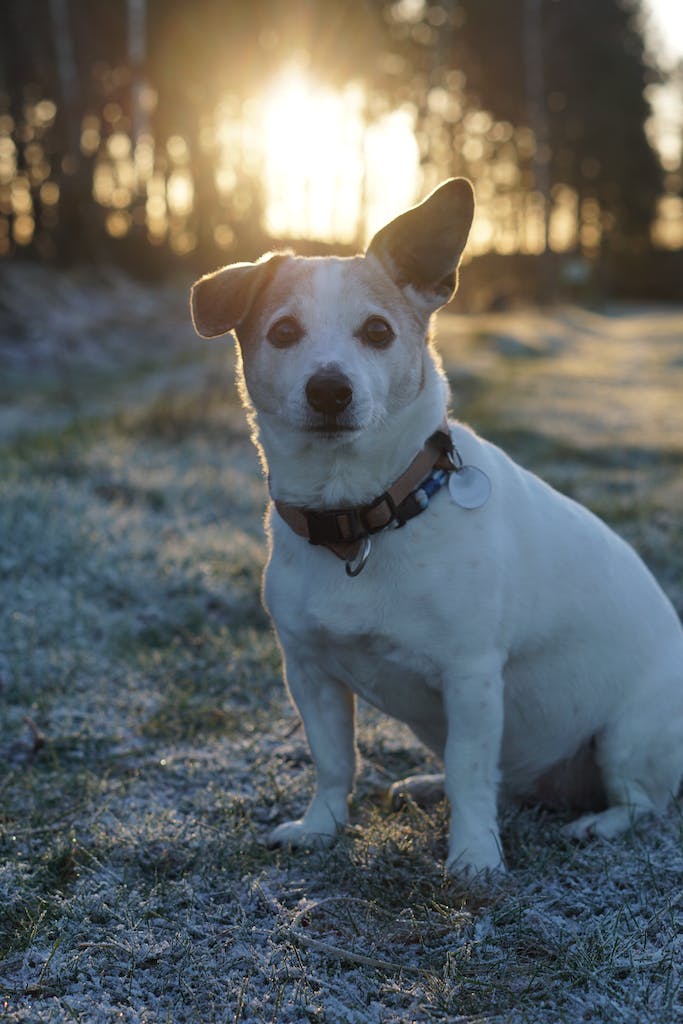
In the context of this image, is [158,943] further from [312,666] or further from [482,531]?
[482,531]

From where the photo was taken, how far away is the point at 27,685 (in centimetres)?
427

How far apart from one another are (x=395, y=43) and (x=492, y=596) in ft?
107

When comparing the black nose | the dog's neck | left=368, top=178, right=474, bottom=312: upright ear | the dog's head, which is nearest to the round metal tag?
the dog's neck

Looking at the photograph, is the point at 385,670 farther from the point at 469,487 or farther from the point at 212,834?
the point at 212,834

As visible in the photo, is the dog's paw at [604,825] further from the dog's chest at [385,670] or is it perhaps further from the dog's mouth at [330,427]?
the dog's mouth at [330,427]

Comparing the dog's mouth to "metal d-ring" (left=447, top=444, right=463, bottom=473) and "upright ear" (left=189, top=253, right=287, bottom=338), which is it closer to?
"metal d-ring" (left=447, top=444, right=463, bottom=473)

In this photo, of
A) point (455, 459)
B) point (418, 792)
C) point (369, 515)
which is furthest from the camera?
point (418, 792)

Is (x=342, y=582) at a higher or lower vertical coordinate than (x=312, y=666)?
higher

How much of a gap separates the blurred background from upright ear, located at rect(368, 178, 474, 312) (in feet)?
74.5

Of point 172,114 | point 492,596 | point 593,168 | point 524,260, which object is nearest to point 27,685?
point 492,596

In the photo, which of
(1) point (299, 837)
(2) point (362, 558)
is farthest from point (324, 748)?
(2) point (362, 558)

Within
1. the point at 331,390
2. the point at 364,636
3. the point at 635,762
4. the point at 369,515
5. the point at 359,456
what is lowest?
the point at 635,762

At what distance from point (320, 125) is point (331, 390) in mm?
32132

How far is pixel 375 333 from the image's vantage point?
2775 millimetres
